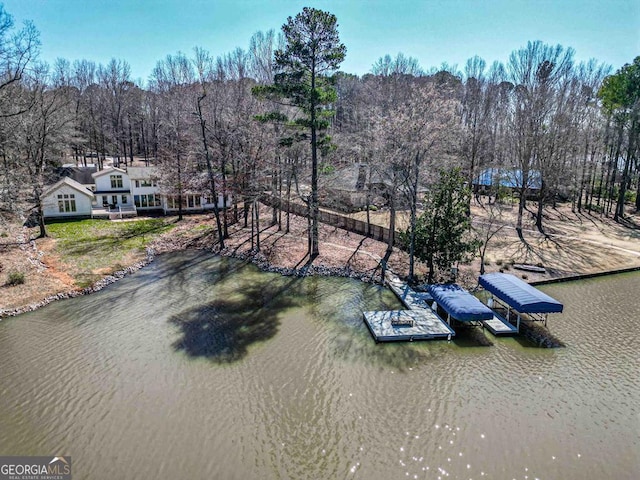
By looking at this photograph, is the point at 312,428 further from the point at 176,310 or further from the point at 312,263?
the point at 312,263

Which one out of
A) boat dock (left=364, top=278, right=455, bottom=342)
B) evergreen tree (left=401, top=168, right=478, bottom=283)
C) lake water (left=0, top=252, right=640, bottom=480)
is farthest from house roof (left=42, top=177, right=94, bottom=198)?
evergreen tree (left=401, top=168, right=478, bottom=283)

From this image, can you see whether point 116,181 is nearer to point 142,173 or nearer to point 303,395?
point 142,173

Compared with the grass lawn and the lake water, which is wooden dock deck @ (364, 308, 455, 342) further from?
the grass lawn

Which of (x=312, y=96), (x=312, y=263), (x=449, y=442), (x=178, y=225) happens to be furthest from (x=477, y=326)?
(x=178, y=225)

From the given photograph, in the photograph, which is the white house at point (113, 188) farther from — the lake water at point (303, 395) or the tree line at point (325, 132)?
the lake water at point (303, 395)

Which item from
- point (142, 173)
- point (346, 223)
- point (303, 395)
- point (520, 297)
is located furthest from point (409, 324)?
point (142, 173)

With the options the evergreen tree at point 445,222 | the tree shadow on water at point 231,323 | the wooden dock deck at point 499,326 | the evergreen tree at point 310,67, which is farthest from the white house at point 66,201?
the wooden dock deck at point 499,326
